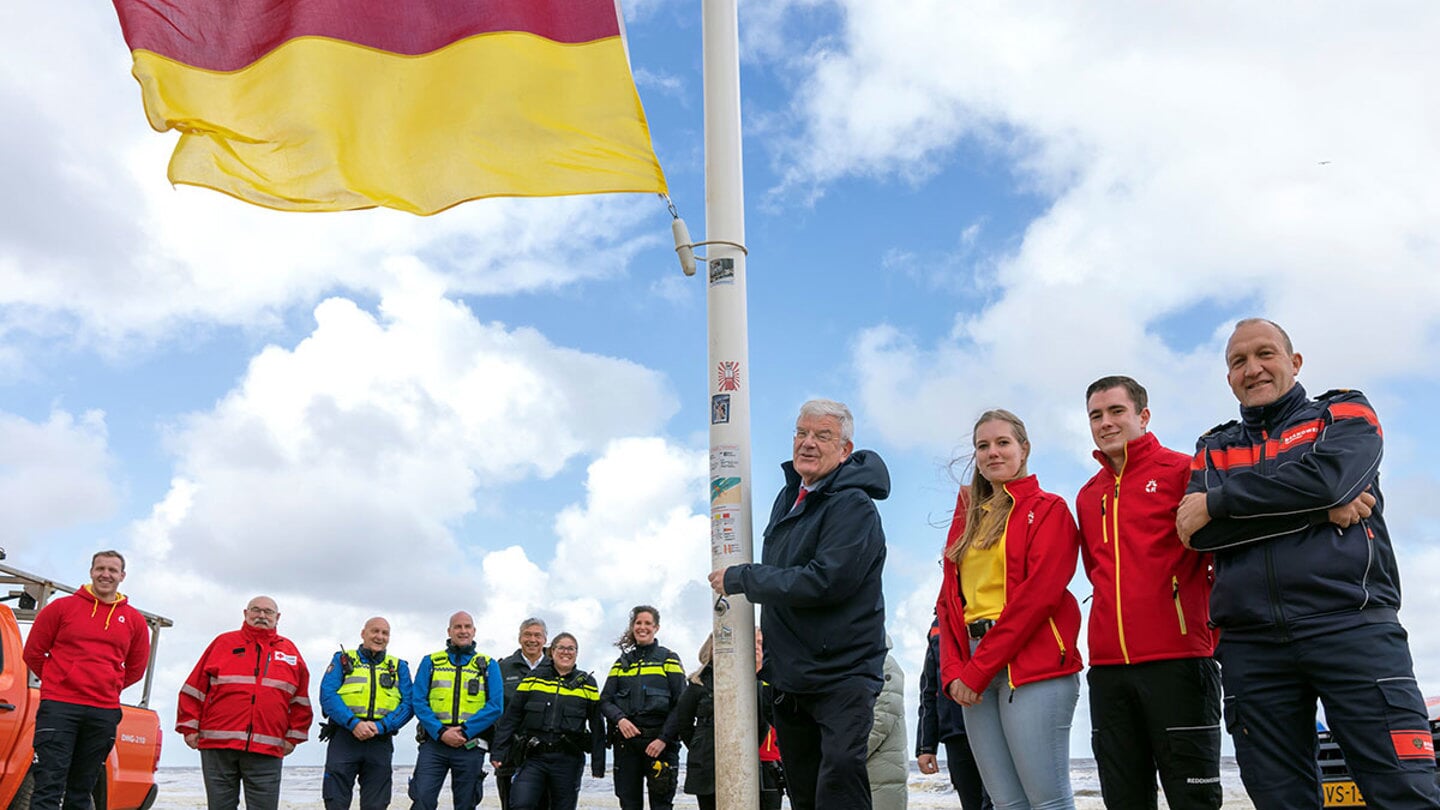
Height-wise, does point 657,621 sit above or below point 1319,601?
above

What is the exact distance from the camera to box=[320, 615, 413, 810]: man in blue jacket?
388 inches

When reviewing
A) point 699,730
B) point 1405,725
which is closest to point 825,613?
point 1405,725

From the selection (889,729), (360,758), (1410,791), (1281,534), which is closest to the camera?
(1410,791)

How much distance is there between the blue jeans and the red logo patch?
1072mm

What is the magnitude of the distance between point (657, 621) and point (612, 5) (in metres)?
5.88

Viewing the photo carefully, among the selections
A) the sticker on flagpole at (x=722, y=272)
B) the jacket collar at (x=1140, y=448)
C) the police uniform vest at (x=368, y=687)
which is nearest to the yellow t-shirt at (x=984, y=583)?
the jacket collar at (x=1140, y=448)

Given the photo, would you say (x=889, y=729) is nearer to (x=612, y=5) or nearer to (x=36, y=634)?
(x=612, y=5)

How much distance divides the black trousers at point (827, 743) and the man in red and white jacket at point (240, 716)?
594 centimetres

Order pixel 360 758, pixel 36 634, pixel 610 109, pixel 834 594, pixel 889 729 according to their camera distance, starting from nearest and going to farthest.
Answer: pixel 834 594 < pixel 610 109 < pixel 889 729 < pixel 36 634 < pixel 360 758

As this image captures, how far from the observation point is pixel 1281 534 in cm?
398

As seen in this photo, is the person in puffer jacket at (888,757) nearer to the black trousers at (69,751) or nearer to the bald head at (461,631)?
the bald head at (461,631)

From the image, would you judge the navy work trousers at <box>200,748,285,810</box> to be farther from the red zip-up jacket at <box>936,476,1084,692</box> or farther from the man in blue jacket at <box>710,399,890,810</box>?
the red zip-up jacket at <box>936,476,1084,692</box>

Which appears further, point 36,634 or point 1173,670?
point 36,634

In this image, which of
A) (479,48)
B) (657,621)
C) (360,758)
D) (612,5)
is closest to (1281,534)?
(612,5)
